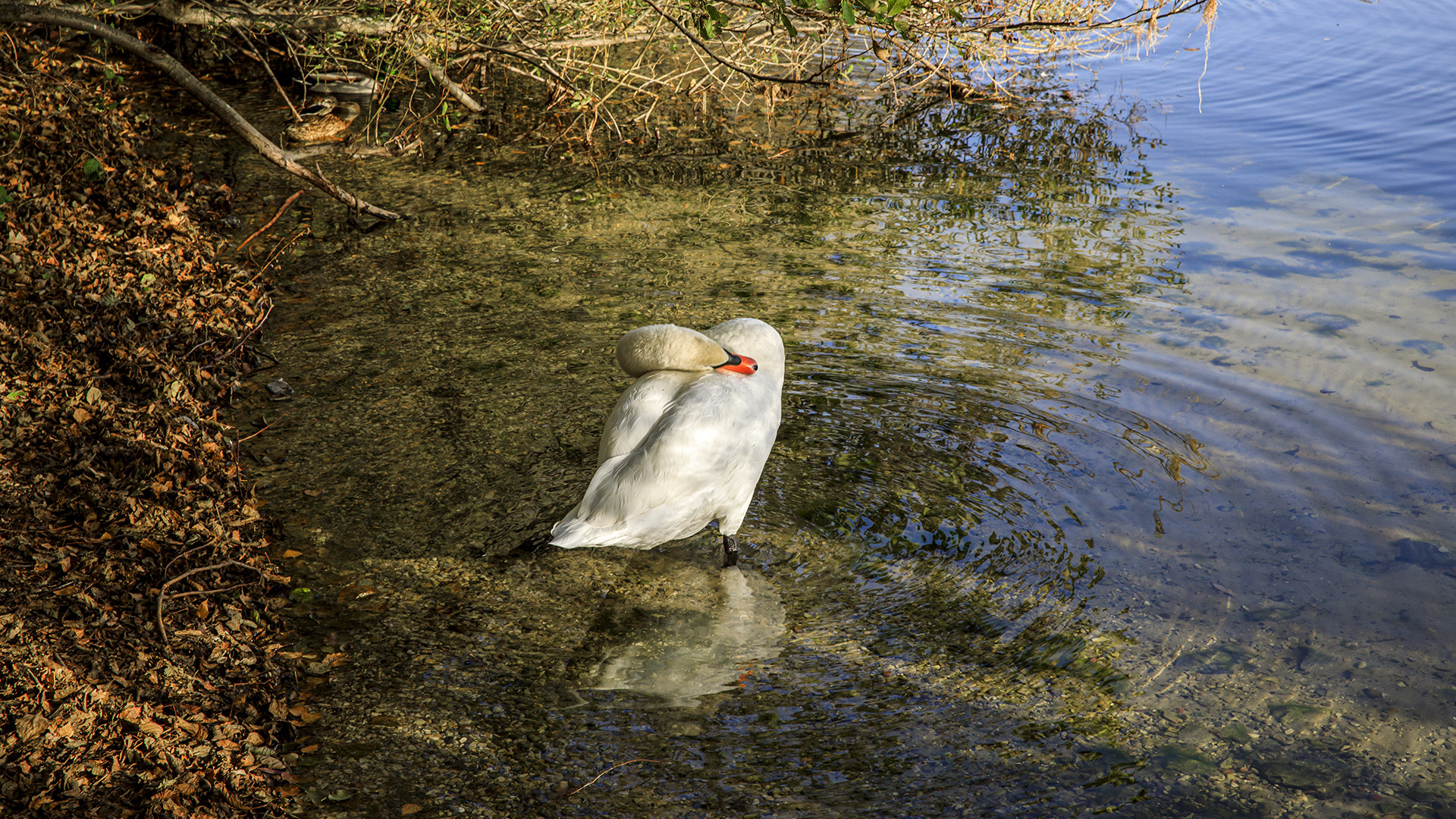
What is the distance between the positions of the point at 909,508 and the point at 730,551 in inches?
37.3

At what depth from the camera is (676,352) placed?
14.6 feet

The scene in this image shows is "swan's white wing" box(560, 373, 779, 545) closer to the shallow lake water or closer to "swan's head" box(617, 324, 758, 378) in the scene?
"swan's head" box(617, 324, 758, 378)

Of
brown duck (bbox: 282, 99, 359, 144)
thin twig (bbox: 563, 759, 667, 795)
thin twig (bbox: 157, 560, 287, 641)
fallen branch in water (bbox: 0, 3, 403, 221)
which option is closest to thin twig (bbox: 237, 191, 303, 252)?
fallen branch in water (bbox: 0, 3, 403, 221)

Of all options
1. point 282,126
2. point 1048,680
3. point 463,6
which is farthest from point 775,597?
point 282,126

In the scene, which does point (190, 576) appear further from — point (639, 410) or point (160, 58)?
point (160, 58)

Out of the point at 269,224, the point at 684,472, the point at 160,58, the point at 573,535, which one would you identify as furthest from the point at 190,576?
the point at 269,224

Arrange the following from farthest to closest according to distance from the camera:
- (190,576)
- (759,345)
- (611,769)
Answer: (759,345), (190,576), (611,769)

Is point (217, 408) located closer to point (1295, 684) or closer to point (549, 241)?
point (549, 241)

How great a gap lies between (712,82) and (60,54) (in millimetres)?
7483

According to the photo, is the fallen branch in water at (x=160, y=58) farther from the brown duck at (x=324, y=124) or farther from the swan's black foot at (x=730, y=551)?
the swan's black foot at (x=730, y=551)

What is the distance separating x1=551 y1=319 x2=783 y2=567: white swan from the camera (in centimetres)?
409

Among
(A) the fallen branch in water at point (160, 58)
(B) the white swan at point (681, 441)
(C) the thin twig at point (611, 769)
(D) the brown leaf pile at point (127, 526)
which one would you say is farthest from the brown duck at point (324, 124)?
(C) the thin twig at point (611, 769)

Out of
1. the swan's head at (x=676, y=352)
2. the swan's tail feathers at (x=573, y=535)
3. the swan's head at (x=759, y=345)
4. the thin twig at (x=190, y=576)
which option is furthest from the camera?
the swan's head at (x=759, y=345)

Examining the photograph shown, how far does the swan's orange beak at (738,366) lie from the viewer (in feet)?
14.8
